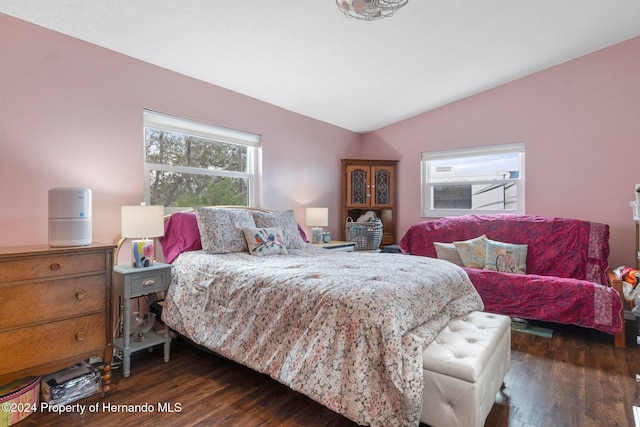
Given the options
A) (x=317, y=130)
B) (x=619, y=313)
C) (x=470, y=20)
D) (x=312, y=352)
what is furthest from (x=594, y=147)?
(x=312, y=352)

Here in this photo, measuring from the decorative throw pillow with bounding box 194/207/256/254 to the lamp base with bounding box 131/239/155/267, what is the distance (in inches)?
15.4

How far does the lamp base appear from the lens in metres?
2.41

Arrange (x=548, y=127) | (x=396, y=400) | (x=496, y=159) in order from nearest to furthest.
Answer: (x=396, y=400)
(x=548, y=127)
(x=496, y=159)

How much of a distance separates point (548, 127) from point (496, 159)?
2.06 feet

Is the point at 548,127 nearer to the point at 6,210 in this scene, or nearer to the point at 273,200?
the point at 273,200

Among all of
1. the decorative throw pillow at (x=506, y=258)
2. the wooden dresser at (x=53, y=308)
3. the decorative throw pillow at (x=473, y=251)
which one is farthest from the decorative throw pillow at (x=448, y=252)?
the wooden dresser at (x=53, y=308)

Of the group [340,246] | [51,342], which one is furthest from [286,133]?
[51,342]

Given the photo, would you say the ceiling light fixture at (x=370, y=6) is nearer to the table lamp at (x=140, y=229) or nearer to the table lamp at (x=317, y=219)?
the table lamp at (x=140, y=229)

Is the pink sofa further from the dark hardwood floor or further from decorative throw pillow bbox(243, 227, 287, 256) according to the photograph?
decorative throw pillow bbox(243, 227, 287, 256)

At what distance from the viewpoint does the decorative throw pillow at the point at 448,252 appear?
3.81 meters

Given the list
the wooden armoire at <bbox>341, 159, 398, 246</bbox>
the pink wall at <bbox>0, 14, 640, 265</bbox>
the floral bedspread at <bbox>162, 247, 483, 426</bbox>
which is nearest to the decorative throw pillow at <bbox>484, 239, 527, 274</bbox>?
the pink wall at <bbox>0, 14, 640, 265</bbox>

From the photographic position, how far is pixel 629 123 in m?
3.40

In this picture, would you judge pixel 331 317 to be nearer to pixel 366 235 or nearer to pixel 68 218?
pixel 68 218

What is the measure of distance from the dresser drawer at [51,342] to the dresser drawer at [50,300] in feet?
0.15
